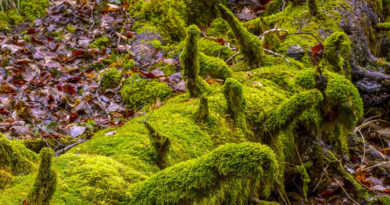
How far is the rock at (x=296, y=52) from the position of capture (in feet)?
13.1

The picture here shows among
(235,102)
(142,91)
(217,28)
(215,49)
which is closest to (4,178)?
(235,102)

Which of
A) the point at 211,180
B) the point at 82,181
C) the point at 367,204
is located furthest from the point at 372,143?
the point at 82,181

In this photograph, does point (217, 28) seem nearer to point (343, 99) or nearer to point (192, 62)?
point (192, 62)

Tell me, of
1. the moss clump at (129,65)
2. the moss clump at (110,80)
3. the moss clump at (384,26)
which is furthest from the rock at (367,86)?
the moss clump at (110,80)

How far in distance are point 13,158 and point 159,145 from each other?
878 mm

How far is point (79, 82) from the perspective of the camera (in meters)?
4.41

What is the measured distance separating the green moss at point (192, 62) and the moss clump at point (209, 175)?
4.55ft

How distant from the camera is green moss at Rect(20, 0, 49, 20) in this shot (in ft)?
18.0

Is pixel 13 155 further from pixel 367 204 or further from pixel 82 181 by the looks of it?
pixel 367 204

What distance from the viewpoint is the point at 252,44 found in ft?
11.9

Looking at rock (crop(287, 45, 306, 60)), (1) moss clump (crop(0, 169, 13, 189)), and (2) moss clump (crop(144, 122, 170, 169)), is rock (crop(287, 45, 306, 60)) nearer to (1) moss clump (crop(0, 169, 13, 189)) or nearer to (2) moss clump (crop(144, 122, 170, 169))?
(2) moss clump (crop(144, 122, 170, 169))

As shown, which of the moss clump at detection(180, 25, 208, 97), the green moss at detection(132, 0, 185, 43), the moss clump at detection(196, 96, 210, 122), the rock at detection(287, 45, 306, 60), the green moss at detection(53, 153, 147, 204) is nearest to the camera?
the green moss at detection(53, 153, 147, 204)

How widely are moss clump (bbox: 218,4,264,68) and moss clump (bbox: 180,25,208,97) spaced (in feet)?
2.94

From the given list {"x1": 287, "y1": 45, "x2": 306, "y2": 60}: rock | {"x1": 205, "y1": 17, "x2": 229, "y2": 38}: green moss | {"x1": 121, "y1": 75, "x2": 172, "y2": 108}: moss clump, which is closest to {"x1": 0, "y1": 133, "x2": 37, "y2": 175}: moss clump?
{"x1": 121, "y1": 75, "x2": 172, "y2": 108}: moss clump
